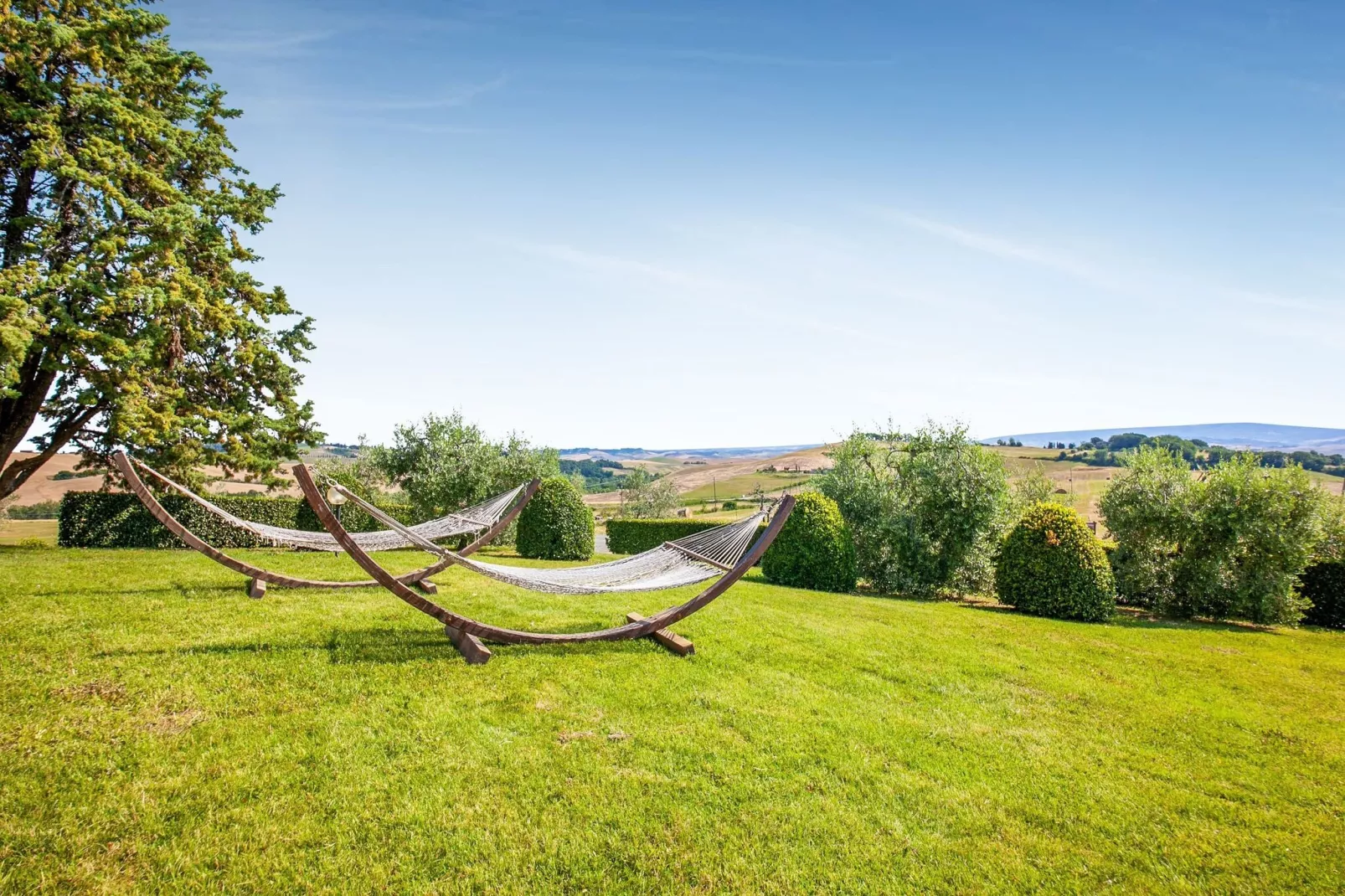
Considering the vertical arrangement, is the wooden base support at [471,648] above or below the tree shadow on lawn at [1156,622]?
above

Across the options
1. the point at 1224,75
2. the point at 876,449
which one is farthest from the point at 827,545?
the point at 1224,75

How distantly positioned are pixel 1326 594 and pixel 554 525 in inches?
773

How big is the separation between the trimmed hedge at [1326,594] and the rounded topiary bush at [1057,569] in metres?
6.74

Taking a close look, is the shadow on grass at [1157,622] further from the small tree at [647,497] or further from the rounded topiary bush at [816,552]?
the small tree at [647,497]

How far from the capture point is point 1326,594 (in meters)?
14.4

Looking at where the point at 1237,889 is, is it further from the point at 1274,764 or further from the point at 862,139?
the point at 862,139

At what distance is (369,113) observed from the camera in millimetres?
12352

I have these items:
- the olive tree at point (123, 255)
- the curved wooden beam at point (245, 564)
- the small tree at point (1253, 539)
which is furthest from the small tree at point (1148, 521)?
the olive tree at point (123, 255)

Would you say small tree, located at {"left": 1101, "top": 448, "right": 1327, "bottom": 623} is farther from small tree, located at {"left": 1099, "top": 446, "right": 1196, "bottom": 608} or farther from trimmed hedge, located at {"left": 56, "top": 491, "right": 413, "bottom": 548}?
trimmed hedge, located at {"left": 56, "top": 491, "right": 413, "bottom": 548}

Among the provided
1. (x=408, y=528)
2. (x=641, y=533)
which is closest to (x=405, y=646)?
(x=408, y=528)

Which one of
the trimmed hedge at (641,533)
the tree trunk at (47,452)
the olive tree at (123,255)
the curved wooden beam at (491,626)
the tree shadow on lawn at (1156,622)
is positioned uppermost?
the olive tree at (123,255)

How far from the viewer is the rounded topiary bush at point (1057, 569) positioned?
11984 mm

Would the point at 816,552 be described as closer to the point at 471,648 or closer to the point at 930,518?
the point at 930,518

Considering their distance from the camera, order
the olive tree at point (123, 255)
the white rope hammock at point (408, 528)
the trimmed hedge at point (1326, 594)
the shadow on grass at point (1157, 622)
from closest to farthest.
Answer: the white rope hammock at point (408, 528) < the olive tree at point (123, 255) < the shadow on grass at point (1157, 622) < the trimmed hedge at point (1326, 594)
